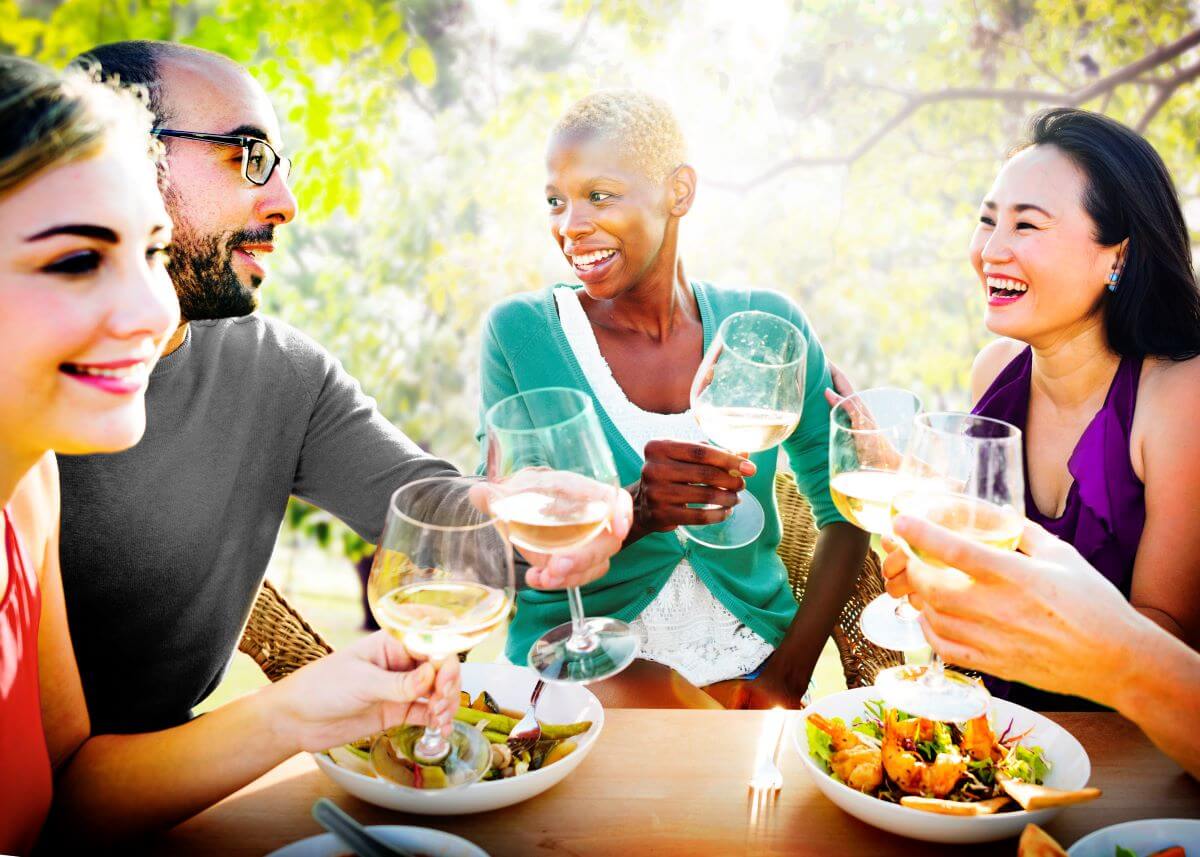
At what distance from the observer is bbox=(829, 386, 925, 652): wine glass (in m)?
1.77

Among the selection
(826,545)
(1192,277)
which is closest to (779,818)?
(826,545)

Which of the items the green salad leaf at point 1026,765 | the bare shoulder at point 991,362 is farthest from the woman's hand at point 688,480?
the bare shoulder at point 991,362

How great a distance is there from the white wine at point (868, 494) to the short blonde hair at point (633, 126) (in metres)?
1.29

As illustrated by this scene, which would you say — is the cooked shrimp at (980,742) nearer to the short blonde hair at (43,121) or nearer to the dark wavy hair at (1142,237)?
the dark wavy hair at (1142,237)

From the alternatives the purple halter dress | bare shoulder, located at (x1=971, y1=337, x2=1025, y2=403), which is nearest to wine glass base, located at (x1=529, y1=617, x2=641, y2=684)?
the purple halter dress

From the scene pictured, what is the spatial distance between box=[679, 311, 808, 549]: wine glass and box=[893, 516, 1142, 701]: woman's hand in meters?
0.67

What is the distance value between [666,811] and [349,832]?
1.70ft

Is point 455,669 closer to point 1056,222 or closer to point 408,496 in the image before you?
point 408,496

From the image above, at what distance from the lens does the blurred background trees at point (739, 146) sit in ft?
17.3

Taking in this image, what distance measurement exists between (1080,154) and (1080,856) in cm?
187

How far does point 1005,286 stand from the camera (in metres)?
2.58

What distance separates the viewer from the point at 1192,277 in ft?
8.23

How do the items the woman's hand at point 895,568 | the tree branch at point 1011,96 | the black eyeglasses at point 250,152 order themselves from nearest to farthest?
the woman's hand at point 895,568
the black eyeglasses at point 250,152
the tree branch at point 1011,96

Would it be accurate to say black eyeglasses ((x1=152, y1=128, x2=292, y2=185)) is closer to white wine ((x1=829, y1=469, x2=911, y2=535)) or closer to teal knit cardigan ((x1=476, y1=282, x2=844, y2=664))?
teal knit cardigan ((x1=476, y1=282, x2=844, y2=664))
